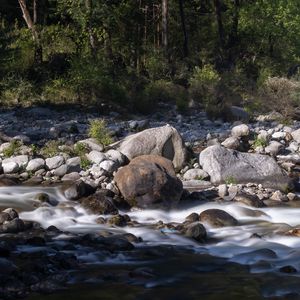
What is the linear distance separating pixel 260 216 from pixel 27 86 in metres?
11.4

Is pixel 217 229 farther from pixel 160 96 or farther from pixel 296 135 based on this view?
pixel 160 96

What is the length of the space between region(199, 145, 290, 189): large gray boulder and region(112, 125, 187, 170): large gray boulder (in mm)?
476

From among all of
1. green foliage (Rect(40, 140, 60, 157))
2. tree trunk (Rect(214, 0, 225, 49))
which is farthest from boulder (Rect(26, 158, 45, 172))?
tree trunk (Rect(214, 0, 225, 49))

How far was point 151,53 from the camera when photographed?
23156 mm

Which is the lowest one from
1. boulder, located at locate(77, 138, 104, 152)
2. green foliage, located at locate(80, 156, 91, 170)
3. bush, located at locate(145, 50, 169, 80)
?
green foliage, located at locate(80, 156, 91, 170)

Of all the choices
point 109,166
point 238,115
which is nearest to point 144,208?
point 109,166

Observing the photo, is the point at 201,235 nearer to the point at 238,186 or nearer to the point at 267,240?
the point at 267,240

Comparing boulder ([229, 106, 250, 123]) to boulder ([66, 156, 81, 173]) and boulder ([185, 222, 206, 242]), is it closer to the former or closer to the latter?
boulder ([66, 156, 81, 173])

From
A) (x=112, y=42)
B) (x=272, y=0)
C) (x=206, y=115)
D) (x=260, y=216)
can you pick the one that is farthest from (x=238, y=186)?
(x=272, y=0)

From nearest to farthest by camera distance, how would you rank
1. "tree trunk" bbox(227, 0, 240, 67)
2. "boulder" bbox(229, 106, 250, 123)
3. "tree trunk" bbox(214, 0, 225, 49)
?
"boulder" bbox(229, 106, 250, 123), "tree trunk" bbox(214, 0, 225, 49), "tree trunk" bbox(227, 0, 240, 67)

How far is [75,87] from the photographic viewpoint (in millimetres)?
19625

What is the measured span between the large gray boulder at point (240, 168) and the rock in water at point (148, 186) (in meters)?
1.66

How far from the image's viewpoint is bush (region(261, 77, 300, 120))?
64.4 ft

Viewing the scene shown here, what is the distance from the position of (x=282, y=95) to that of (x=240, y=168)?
336 inches
